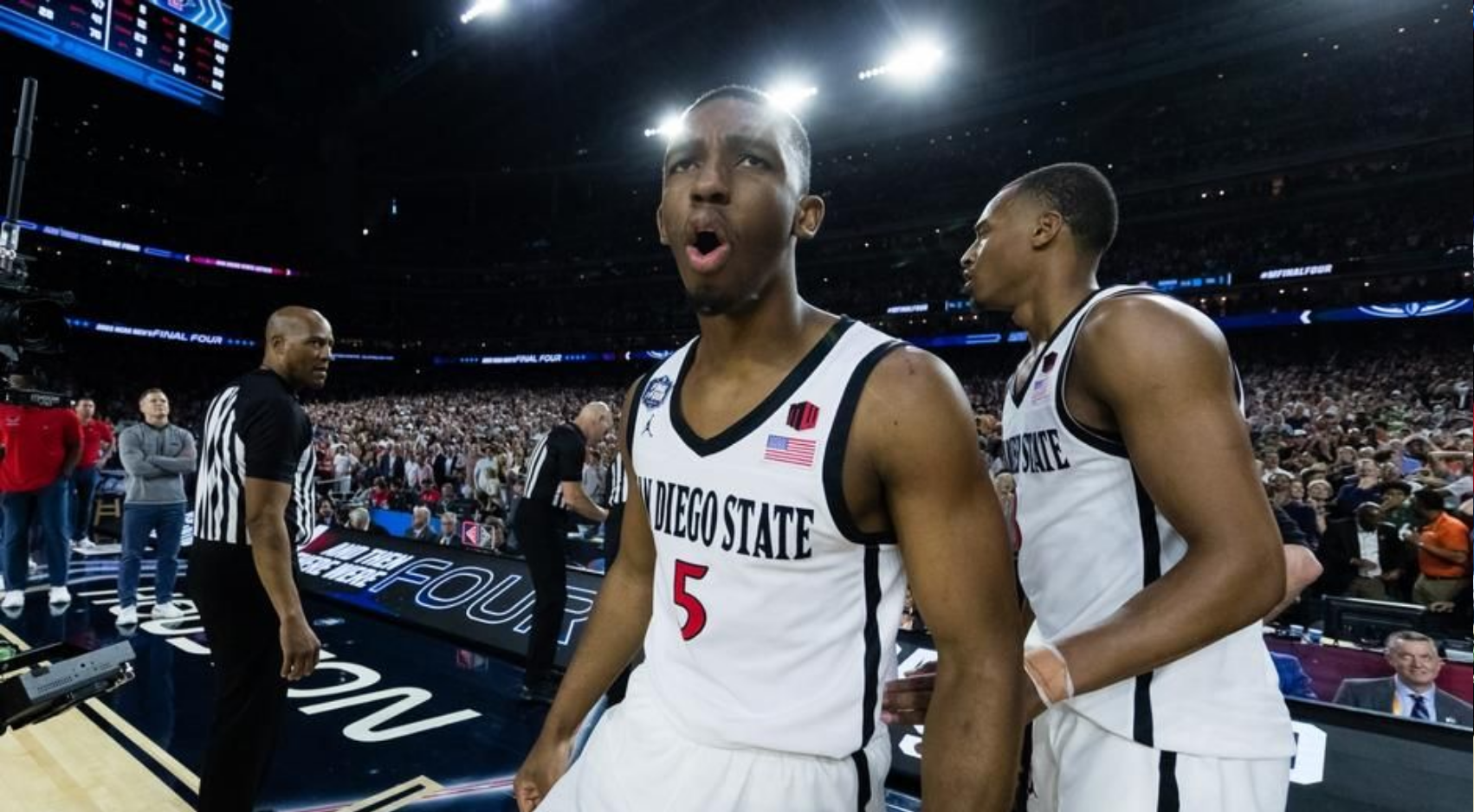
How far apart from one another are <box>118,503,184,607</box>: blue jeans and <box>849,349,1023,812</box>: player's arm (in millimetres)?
6497

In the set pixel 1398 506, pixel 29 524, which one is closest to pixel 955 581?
pixel 1398 506

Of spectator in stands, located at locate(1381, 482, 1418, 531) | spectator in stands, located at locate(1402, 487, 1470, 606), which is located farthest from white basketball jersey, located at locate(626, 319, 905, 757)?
spectator in stands, located at locate(1381, 482, 1418, 531)

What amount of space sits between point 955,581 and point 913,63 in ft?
89.8

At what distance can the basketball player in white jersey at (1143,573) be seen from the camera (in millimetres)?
1163

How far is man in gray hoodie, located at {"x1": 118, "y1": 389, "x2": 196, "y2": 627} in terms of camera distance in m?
5.62

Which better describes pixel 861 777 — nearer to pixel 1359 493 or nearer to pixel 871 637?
pixel 871 637

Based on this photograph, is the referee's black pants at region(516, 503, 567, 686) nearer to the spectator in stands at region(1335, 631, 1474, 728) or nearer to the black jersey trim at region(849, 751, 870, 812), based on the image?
the black jersey trim at region(849, 751, 870, 812)

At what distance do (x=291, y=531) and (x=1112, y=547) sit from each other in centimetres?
298

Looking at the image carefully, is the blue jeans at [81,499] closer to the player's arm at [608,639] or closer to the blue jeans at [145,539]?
the blue jeans at [145,539]

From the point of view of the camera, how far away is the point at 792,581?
48.7 inches

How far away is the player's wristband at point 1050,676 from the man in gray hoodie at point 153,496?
20.8ft

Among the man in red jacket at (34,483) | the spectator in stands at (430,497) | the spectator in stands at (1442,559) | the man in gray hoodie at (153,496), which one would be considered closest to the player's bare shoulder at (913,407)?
the spectator in stands at (1442,559)

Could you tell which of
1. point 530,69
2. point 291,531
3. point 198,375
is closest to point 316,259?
point 198,375

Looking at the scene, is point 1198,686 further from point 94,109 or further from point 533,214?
point 533,214
